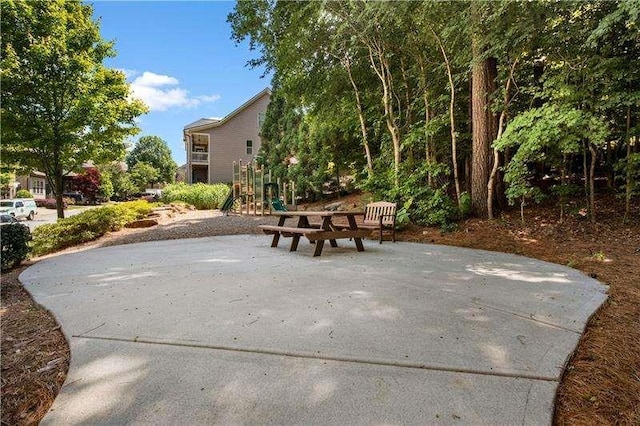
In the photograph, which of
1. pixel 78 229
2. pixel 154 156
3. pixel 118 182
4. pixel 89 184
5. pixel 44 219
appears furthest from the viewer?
pixel 154 156

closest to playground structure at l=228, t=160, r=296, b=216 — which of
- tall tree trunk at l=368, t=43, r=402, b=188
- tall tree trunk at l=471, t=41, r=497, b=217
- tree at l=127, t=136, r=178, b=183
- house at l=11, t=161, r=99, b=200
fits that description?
tall tree trunk at l=368, t=43, r=402, b=188

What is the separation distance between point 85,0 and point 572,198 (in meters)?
13.9

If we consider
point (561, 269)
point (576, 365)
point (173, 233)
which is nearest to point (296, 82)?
point (173, 233)

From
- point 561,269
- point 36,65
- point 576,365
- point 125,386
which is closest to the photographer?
point 125,386

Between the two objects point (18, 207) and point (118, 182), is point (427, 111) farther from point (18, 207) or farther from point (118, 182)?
point (118, 182)

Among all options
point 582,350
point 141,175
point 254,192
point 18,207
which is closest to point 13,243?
point 582,350

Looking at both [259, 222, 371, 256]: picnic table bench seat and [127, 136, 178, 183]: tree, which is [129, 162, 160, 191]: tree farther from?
[259, 222, 371, 256]: picnic table bench seat

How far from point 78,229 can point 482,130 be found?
9343 mm

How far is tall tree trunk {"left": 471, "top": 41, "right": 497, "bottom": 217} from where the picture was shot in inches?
311

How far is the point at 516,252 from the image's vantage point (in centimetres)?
594

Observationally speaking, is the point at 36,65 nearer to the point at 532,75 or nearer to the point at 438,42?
the point at 438,42

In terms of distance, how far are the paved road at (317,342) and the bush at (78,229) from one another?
3.39m

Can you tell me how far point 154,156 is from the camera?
52.8 metres

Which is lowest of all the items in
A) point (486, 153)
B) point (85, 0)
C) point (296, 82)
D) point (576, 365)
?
point (576, 365)
